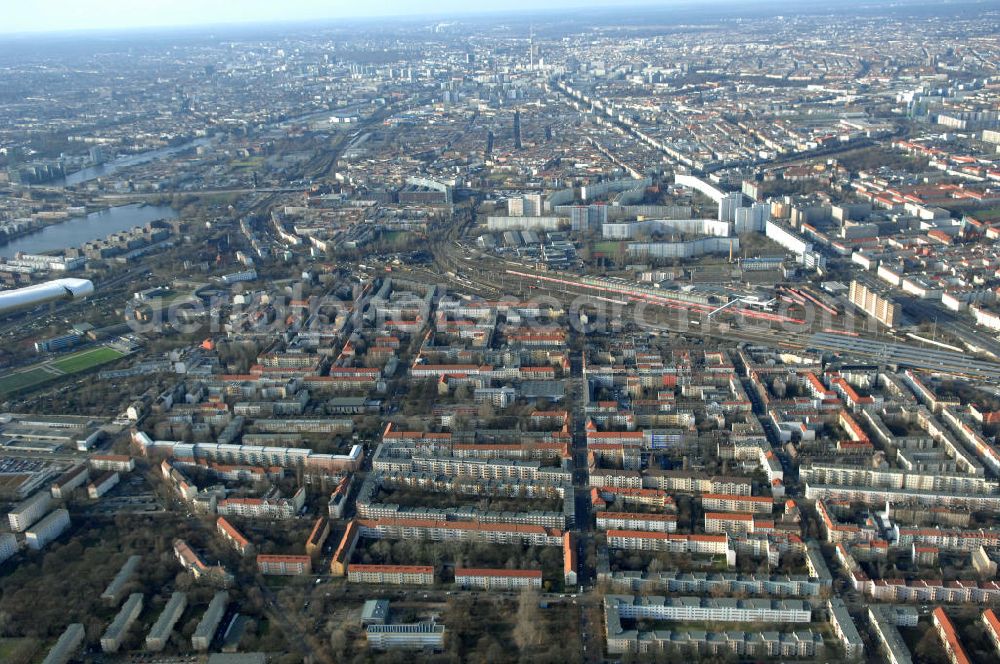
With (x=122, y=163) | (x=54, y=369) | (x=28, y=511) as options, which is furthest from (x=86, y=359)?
(x=122, y=163)

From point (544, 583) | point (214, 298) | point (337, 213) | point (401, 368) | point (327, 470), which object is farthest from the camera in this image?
point (337, 213)

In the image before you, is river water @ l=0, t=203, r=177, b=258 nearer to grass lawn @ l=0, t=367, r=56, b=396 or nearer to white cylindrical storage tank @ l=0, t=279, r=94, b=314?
white cylindrical storage tank @ l=0, t=279, r=94, b=314

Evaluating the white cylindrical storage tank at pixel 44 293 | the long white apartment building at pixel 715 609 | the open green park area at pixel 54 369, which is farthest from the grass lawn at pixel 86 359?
the long white apartment building at pixel 715 609

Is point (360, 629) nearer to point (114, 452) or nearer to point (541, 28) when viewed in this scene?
point (114, 452)

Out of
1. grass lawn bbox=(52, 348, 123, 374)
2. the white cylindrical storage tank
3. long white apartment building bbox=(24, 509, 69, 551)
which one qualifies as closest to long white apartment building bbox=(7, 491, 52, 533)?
long white apartment building bbox=(24, 509, 69, 551)

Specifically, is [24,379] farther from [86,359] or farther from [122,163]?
[122,163]

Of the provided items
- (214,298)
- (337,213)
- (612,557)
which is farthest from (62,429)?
(337,213)
